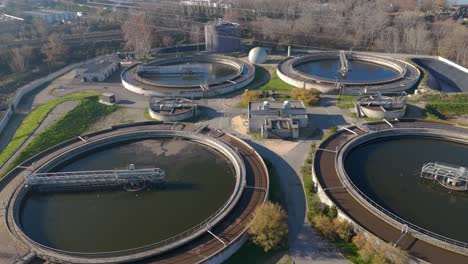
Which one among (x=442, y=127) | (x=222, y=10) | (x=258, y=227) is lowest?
(x=258, y=227)

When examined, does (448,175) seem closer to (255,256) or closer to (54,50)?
(255,256)

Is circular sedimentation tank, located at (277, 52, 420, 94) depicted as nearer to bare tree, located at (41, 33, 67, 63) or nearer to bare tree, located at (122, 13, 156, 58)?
bare tree, located at (122, 13, 156, 58)

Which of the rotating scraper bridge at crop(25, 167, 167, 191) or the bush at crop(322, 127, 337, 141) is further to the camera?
the bush at crop(322, 127, 337, 141)

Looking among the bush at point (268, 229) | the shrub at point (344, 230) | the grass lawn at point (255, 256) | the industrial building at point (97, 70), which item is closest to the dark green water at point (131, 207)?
the grass lawn at point (255, 256)

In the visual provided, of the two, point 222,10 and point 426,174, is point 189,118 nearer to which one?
point 426,174

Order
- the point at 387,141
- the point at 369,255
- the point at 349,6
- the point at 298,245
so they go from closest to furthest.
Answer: the point at 369,255, the point at 298,245, the point at 387,141, the point at 349,6

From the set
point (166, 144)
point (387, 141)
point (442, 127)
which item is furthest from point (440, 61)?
point (166, 144)

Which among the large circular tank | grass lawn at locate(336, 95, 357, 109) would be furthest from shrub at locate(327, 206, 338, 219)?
the large circular tank

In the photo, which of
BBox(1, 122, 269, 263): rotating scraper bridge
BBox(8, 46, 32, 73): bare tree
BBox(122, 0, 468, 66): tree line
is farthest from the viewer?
BBox(122, 0, 468, 66): tree line
